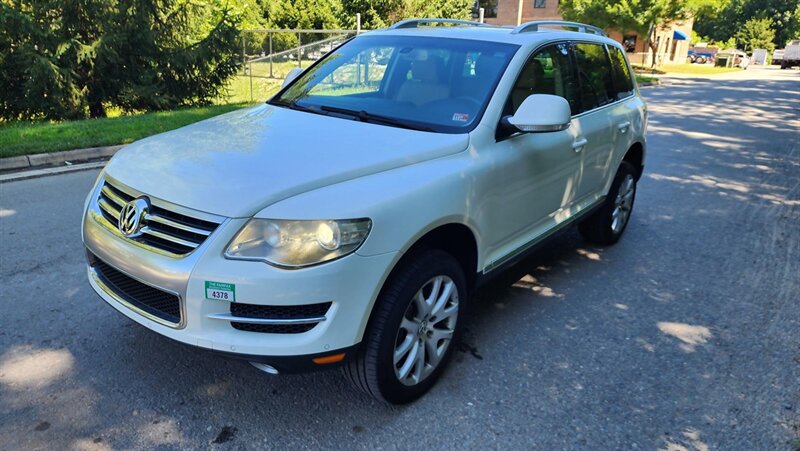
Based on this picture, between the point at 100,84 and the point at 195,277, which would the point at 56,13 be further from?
the point at 195,277

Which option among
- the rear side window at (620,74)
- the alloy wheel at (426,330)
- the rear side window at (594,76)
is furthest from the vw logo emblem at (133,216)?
the rear side window at (620,74)

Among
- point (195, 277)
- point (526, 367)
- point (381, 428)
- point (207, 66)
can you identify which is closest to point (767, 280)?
point (526, 367)

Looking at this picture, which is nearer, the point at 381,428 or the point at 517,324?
the point at 381,428

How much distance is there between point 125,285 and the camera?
275 centimetres

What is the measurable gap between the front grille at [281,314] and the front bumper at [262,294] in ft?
0.07

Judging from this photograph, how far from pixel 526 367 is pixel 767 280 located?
8.69ft

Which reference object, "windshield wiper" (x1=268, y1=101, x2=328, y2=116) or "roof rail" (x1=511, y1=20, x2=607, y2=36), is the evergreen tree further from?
"roof rail" (x1=511, y1=20, x2=607, y2=36)

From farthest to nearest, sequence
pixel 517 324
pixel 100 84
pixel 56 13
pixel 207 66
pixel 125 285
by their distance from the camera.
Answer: pixel 207 66
pixel 100 84
pixel 56 13
pixel 517 324
pixel 125 285

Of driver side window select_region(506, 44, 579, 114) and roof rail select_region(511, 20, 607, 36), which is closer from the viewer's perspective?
driver side window select_region(506, 44, 579, 114)

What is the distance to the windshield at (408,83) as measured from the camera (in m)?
3.38

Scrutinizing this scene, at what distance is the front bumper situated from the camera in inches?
92.0

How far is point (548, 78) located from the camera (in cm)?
386

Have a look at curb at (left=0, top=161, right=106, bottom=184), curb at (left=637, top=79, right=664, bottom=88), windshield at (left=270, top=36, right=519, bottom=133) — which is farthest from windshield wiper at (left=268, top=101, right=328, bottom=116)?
curb at (left=637, top=79, right=664, bottom=88)

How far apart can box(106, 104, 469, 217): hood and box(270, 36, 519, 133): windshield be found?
0.65ft
